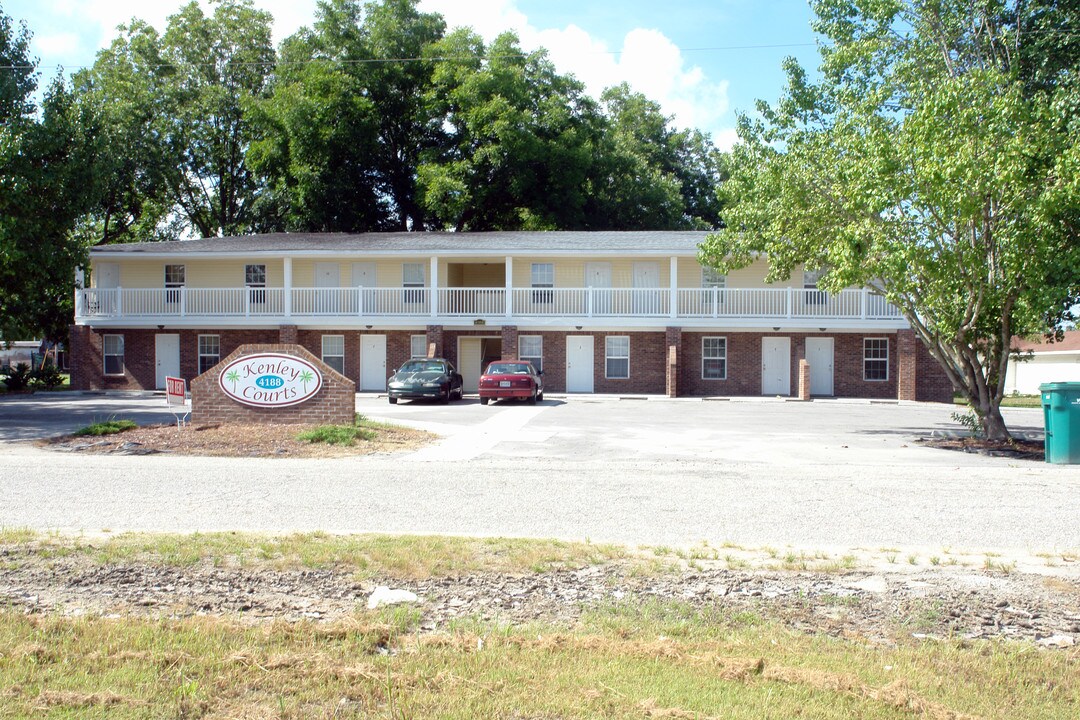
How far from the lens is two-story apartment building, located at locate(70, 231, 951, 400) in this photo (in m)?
31.1

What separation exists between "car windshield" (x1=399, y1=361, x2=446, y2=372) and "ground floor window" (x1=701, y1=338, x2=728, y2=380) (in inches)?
386

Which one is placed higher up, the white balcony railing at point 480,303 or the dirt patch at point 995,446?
the white balcony railing at point 480,303

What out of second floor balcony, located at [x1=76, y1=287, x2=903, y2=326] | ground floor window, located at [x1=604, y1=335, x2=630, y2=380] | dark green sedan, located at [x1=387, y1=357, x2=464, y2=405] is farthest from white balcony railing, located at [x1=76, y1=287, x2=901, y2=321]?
dark green sedan, located at [x1=387, y1=357, x2=464, y2=405]

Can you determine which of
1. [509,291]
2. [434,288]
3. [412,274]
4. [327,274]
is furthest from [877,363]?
[327,274]

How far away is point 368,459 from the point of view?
13.6 meters

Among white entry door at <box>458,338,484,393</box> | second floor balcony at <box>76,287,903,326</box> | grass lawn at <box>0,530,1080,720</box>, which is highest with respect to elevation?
second floor balcony at <box>76,287,903,326</box>

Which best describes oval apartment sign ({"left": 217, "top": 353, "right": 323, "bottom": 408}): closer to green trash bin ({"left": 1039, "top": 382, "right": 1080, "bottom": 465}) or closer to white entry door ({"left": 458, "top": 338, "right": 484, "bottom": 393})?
green trash bin ({"left": 1039, "top": 382, "right": 1080, "bottom": 465})

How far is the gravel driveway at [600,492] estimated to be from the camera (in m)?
8.30

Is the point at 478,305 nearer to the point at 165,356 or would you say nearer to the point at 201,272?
the point at 201,272

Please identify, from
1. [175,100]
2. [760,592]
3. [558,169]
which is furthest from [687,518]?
[175,100]

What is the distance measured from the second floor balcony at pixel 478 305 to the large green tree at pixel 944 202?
10.3 meters

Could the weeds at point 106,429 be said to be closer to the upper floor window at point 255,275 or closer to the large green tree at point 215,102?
the upper floor window at point 255,275

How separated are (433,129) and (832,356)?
23169 mm

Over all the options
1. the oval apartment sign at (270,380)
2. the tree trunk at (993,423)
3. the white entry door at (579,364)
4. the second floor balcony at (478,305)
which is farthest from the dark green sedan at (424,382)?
the tree trunk at (993,423)
